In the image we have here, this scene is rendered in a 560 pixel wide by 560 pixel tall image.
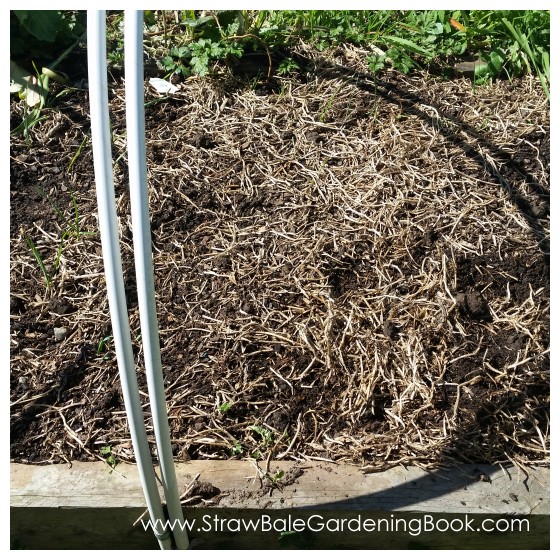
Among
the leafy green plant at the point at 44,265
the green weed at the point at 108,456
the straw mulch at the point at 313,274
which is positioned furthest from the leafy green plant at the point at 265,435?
the leafy green plant at the point at 44,265

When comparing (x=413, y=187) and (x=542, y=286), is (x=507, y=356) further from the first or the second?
(x=413, y=187)

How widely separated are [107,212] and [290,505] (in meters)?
0.89

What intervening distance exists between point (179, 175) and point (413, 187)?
837 mm

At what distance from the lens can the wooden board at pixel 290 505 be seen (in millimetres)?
1716

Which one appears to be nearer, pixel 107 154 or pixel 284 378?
pixel 107 154

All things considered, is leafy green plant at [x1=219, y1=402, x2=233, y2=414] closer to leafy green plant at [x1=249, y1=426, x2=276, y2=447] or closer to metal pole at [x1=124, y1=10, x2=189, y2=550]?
leafy green plant at [x1=249, y1=426, x2=276, y2=447]

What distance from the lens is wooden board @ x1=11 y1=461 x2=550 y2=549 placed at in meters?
1.72

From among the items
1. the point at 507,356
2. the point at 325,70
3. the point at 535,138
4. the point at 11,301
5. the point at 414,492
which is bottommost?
the point at 414,492

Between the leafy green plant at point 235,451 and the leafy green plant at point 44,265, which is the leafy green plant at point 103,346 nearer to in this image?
the leafy green plant at point 44,265

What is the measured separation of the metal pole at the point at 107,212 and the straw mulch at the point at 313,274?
483mm

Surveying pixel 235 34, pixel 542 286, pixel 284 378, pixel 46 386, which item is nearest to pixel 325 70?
pixel 235 34

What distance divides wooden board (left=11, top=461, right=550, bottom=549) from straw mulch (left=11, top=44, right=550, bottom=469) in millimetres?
54

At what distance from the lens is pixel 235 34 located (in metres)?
2.76

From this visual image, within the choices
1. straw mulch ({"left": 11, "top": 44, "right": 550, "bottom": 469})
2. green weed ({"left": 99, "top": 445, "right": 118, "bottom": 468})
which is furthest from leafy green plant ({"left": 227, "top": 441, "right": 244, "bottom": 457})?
green weed ({"left": 99, "top": 445, "right": 118, "bottom": 468})
